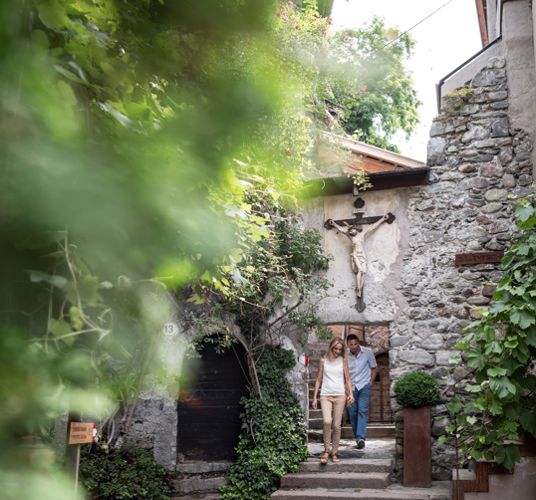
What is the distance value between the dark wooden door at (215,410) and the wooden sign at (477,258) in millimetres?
2912

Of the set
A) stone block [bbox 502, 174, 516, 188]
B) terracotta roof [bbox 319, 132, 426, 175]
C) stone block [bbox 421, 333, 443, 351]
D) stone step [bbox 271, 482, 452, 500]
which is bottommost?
stone step [bbox 271, 482, 452, 500]

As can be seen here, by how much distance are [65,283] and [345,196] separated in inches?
313

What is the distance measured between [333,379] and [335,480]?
1.08m

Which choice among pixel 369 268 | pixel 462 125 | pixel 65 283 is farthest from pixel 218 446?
pixel 65 283

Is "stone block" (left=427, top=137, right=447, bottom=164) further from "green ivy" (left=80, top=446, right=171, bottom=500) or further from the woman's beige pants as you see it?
"green ivy" (left=80, top=446, right=171, bottom=500)

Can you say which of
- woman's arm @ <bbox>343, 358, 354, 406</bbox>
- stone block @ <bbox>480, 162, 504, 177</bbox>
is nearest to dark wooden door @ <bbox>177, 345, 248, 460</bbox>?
woman's arm @ <bbox>343, 358, 354, 406</bbox>

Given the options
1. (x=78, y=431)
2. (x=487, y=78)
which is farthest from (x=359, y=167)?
(x=78, y=431)

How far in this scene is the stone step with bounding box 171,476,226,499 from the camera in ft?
25.1

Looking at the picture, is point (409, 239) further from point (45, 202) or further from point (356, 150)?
point (45, 202)

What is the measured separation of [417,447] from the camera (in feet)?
22.8

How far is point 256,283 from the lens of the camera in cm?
767

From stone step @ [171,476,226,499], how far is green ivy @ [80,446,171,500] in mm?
110

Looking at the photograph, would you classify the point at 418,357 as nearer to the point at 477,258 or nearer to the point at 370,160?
the point at 477,258

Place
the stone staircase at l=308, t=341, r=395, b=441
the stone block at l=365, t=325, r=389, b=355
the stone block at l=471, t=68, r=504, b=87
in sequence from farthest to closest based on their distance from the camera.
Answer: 1. the stone block at l=365, t=325, r=389, b=355
2. the stone staircase at l=308, t=341, r=395, b=441
3. the stone block at l=471, t=68, r=504, b=87
